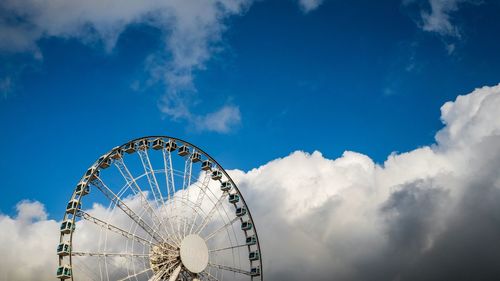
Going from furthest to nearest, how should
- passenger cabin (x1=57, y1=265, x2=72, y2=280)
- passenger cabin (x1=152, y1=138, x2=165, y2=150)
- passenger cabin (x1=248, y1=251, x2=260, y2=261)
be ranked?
passenger cabin (x1=248, y1=251, x2=260, y2=261) → passenger cabin (x1=152, y1=138, x2=165, y2=150) → passenger cabin (x1=57, y1=265, x2=72, y2=280)

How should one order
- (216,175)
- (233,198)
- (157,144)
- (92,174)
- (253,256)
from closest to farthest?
1. (92,174)
2. (157,144)
3. (253,256)
4. (233,198)
5. (216,175)

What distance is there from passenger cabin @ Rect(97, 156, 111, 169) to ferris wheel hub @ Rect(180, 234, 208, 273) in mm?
11148

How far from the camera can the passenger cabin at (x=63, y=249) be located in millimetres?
45938

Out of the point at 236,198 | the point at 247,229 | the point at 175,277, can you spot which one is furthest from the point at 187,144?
the point at 175,277

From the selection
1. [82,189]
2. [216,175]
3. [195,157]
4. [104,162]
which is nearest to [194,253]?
[216,175]

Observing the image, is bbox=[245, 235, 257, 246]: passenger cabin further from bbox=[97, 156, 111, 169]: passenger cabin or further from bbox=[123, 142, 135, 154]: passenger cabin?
bbox=[97, 156, 111, 169]: passenger cabin

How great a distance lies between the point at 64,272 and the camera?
148 feet

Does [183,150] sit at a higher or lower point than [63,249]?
higher

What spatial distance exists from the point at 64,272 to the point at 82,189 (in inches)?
332

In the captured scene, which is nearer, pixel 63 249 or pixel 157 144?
pixel 63 249

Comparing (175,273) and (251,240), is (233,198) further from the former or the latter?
(175,273)

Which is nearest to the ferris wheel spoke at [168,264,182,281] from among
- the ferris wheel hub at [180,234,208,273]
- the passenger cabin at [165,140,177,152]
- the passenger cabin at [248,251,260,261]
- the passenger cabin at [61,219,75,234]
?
the ferris wheel hub at [180,234,208,273]

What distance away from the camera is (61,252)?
45938mm

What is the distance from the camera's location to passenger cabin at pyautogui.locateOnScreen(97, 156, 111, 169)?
52.5 metres
